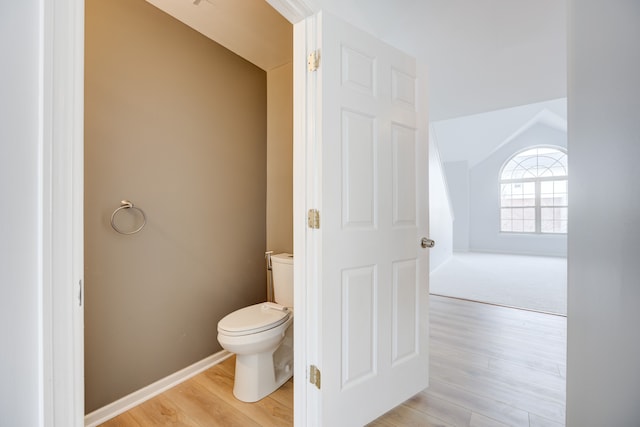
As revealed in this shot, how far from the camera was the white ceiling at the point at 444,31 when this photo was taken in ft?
5.63

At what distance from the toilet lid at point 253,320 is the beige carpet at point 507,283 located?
2754 millimetres

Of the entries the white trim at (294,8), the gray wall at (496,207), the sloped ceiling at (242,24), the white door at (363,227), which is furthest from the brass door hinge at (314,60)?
the gray wall at (496,207)

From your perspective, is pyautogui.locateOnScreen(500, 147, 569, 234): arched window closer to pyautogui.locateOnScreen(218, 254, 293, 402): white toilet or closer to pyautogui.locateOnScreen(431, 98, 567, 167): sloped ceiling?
pyautogui.locateOnScreen(431, 98, 567, 167): sloped ceiling

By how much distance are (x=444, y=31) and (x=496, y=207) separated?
7.27 m

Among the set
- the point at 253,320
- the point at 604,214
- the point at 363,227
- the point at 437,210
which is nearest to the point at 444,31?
the point at 363,227

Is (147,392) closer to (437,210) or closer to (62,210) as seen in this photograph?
(62,210)

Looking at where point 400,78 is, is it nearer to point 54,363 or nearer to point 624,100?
point 624,100

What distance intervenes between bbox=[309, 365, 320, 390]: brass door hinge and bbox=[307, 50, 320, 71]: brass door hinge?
1.38 meters

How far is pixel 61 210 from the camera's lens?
613 millimetres

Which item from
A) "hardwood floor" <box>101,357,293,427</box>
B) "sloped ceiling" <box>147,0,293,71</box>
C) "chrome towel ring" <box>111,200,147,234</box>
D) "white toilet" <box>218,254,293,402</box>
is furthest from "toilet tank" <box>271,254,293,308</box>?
"sloped ceiling" <box>147,0,293,71</box>

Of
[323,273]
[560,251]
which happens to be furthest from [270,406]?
[560,251]

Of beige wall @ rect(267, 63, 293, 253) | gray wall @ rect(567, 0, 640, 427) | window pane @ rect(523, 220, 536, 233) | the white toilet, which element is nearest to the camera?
gray wall @ rect(567, 0, 640, 427)

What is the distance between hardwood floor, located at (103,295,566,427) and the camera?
1444 millimetres

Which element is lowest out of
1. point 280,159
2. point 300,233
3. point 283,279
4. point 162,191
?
point 283,279
